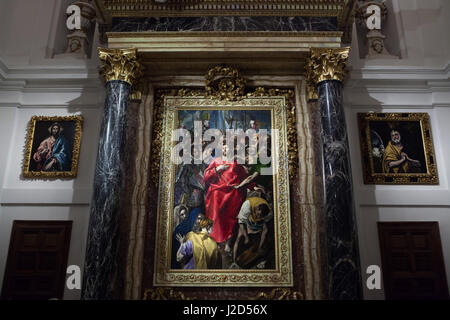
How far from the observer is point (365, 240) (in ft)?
20.8

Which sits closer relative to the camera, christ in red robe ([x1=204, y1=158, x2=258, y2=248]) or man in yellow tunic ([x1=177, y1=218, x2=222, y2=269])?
man in yellow tunic ([x1=177, y1=218, x2=222, y2=269])

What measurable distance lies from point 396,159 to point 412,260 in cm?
174

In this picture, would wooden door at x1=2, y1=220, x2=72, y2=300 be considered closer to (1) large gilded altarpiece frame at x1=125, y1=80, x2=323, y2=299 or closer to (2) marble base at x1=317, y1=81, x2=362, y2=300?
(1) large gilded altarpiece frame at x1=125, y1=80, x2=323, y2=299

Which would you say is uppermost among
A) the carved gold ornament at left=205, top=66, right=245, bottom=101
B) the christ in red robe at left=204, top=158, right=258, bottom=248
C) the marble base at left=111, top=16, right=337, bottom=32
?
the marble base at left=111, top=16, right=337, bottom=32

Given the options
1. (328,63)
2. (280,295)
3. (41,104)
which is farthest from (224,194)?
(41,104)

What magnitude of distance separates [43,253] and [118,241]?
5.68ft

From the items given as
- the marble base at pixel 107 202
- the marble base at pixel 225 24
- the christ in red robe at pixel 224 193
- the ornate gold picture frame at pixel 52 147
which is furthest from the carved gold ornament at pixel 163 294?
the marble base at pixel 225 24

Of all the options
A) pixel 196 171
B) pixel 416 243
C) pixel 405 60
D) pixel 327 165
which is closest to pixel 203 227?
pixel 196 171

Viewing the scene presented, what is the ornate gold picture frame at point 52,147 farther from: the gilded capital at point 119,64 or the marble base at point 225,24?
the marble base at point 225,24

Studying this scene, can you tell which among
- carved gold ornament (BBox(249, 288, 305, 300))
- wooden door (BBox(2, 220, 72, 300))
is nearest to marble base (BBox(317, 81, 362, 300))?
carved gold ornament (BBox(249, 288, 305, 300))

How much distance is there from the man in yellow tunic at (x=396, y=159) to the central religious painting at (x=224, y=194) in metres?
1.87

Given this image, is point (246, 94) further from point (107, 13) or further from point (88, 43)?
point (88, 43)

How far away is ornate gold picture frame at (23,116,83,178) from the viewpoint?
671 centimetres

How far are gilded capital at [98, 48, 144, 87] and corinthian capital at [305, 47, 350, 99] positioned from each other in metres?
2.97
